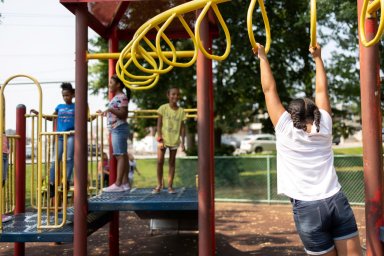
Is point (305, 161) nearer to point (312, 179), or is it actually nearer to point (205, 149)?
point (312, 179)

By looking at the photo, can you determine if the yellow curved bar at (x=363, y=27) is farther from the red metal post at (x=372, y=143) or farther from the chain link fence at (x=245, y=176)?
the chain link fence at (x=245, y=176)

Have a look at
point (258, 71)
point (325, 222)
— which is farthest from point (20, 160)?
point (258, 71)

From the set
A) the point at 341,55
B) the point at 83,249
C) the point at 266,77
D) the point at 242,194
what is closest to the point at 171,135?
the point at 83,249

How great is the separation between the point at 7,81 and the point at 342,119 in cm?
1354

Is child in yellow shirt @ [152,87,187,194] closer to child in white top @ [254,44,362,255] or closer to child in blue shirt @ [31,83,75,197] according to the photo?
child in blue shirt @ [31,83,75,197]

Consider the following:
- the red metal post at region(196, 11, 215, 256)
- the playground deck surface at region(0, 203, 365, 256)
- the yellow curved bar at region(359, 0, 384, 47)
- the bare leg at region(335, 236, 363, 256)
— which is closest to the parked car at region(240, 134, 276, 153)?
the playground deck surface at region(0, 203, 365, 256)

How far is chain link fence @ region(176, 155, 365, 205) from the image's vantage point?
478 inches

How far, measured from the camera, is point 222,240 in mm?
7562

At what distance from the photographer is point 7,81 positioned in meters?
4.59

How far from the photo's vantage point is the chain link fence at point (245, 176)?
1214 centimetres

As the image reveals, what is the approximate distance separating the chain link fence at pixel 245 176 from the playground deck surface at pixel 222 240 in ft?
5.62

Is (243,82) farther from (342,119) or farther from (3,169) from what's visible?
(3,169)

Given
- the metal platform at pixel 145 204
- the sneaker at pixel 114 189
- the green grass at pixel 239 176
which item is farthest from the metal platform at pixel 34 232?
the green grass at pixel 239 176

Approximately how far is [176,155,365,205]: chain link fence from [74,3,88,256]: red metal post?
8.34 meters
